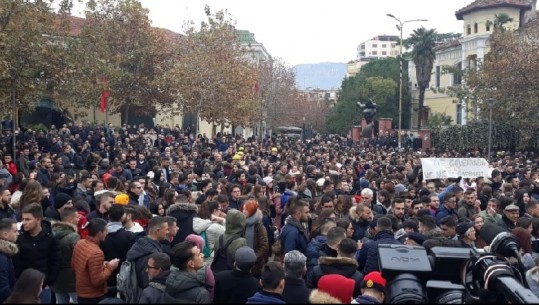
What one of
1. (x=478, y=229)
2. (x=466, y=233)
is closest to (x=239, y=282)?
(x=466, y=233)

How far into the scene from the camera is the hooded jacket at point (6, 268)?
628 centimetres

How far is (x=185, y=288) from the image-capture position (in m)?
5.83

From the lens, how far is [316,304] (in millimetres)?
3779

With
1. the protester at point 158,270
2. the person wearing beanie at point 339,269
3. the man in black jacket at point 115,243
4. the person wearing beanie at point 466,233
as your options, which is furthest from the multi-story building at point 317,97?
the protester at point 158,270

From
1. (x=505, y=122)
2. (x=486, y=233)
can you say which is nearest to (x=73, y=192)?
(x=486, y=233)

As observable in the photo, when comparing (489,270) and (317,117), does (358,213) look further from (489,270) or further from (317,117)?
(317,117)

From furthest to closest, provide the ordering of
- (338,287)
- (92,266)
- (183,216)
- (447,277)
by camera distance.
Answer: (183,216) → (92,266) → (338,287) → (447,277)

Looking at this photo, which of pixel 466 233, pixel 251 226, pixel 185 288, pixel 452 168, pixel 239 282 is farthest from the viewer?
pixel 452 168

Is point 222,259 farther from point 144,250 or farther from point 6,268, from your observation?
point 6,268

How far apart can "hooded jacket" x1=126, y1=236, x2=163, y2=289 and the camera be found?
2781 mm

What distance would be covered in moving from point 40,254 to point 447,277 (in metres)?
4.22

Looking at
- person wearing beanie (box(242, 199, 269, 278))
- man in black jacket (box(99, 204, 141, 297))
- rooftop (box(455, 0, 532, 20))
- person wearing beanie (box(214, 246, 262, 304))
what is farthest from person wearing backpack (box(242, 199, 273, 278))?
rooftop (box(455, 0, 532, 20))

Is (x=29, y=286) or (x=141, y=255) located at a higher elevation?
(x=29, y=286)

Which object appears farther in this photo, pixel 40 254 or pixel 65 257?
pixel 65 257
